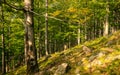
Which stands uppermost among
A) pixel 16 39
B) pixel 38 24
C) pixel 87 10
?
pixel 87 10

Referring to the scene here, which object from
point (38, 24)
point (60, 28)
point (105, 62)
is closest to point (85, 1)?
point (38, 24)

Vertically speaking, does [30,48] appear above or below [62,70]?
above

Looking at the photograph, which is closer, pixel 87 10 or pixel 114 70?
pixel 114 70

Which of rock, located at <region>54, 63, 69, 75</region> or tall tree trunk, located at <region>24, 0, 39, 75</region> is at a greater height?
tall tree trunk, located at <region>24, 0, 39, 75</region>

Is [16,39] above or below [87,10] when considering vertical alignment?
below

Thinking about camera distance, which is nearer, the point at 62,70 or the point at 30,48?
the point at 30,48

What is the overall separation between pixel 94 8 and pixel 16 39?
1147 cm

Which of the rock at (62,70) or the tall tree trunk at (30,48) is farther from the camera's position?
the rock at (62,70)

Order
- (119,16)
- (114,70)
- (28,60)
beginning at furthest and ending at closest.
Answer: (119,16)
(114,70)
(28,60)

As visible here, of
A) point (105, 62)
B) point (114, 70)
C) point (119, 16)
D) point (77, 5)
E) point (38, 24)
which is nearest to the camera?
point (114, 70)

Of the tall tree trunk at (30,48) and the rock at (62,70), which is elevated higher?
the tall tree trunk at (30,48)

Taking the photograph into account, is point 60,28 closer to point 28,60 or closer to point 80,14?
point 80,14

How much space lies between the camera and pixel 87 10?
28.0m

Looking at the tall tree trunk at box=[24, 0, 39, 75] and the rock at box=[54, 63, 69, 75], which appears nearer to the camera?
the tall tree trunk at box=[24, 0, 39, 75]
